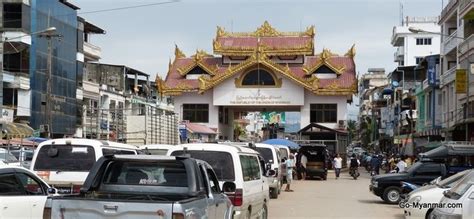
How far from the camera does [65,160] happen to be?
14547 millimetres

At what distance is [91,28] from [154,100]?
19301mm

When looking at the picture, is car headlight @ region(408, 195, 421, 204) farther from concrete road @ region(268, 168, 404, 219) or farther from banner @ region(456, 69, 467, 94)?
banner @ region(456, 69, 467, 94)

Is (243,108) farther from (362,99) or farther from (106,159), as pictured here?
(362,99)

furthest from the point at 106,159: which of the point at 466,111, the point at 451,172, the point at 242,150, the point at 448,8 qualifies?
the point at 448,8

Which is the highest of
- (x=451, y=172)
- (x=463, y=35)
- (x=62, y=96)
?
(x=463, y=35)

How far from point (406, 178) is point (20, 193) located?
14.5 metres

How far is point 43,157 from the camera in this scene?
14.6 metres

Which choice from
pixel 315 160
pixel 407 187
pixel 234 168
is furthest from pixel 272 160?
pixel 315 160

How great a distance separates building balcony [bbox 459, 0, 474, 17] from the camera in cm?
3695

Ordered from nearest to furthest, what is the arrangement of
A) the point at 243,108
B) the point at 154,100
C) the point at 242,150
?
the point at 242,150 < the point at 243,108 < the point at 154,100

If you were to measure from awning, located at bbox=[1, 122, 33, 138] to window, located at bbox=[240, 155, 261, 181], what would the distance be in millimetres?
30103

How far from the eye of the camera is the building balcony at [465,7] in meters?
36.9

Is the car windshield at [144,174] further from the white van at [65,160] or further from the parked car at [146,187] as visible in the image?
the white van at [65,160]

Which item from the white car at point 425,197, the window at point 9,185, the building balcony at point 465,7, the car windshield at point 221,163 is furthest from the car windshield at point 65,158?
the building balcony at point 465,7
